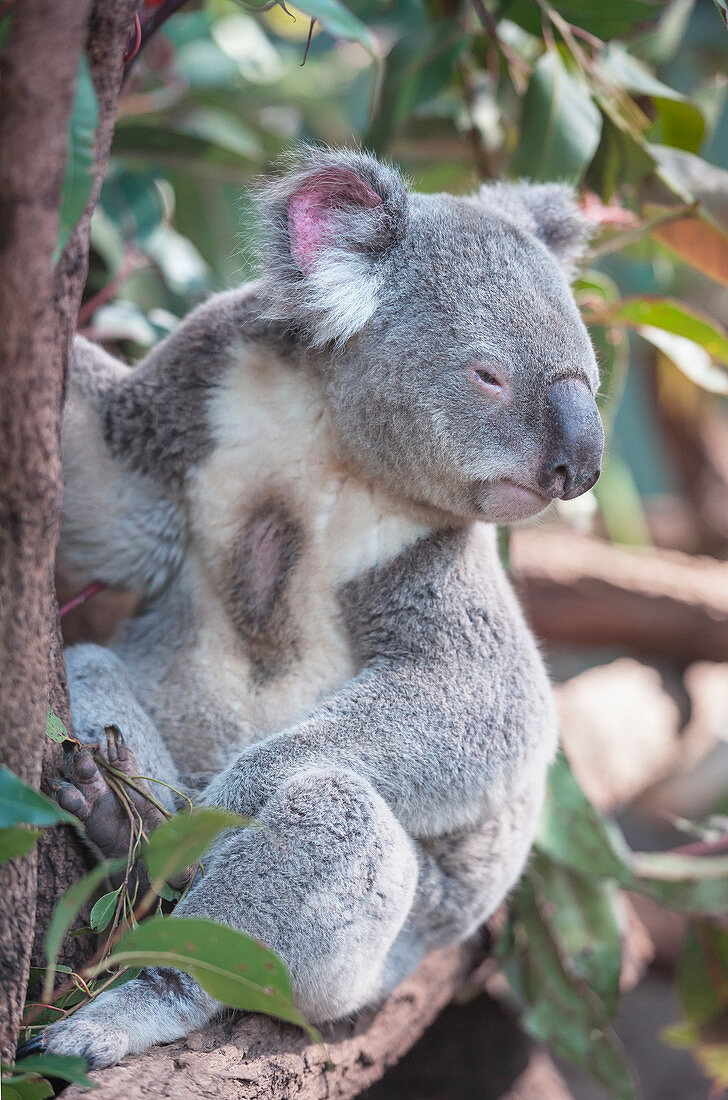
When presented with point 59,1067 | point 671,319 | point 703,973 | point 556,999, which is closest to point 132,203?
point 671,319

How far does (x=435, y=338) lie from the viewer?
5.87 feet

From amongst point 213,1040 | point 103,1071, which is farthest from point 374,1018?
point 103,1071

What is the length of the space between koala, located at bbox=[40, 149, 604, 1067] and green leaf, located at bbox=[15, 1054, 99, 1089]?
0.20 metres

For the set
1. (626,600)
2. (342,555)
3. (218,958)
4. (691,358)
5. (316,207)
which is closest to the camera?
(218,958)

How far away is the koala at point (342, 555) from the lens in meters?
1.66

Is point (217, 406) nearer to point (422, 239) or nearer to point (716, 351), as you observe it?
point (422, 239)

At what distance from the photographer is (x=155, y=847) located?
113 cm

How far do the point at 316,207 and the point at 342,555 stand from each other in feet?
2.22

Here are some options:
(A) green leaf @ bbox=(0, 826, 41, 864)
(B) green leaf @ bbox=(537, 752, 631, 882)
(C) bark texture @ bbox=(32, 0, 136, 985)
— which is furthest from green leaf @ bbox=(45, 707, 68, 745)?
(B) green leaf @ bbox=(537, 752, 631, 882)

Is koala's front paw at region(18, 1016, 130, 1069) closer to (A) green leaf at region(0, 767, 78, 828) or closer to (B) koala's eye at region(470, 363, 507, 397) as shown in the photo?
(A) green leaf at region(0, 767, 78, 828)

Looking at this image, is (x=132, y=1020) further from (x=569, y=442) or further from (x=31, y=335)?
(x=569, y=442)

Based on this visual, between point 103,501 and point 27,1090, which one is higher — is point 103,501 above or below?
above

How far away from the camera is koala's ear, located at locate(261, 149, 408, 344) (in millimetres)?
1814

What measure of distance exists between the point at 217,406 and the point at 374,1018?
4.46 ft
